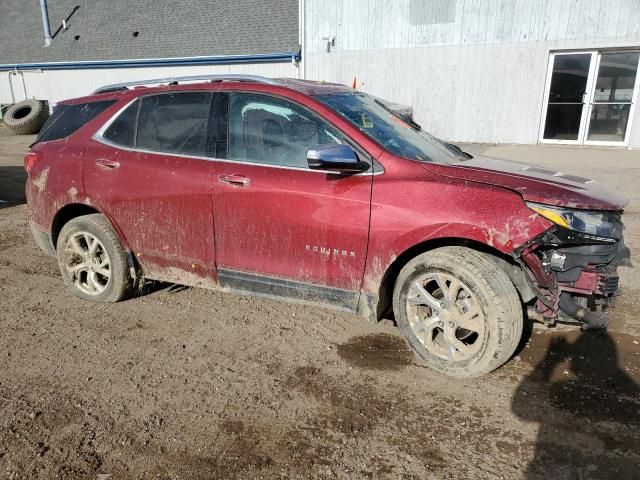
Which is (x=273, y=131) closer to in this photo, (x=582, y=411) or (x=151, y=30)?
(x=582, y=411)

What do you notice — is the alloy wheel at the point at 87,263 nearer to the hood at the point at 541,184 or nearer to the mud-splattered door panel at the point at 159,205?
the mud-splattered door panel at the point at 159,205

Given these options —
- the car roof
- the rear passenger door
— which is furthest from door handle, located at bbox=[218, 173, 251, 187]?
the car roof

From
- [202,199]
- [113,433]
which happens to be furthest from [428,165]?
[113,433]

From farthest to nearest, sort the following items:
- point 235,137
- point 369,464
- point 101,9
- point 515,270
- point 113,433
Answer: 1. point 101,9
2. point 235,137
3. point 515,270
4. point 113,433
5. point 369,464

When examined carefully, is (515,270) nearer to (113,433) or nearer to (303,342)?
(303,342)

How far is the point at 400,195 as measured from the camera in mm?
3094

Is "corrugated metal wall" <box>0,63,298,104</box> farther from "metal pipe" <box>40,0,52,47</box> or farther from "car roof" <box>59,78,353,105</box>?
"car roof" <box>59,78,353,105</box>

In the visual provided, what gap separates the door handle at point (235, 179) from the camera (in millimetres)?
3482

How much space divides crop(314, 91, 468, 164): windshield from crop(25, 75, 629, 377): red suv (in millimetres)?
19

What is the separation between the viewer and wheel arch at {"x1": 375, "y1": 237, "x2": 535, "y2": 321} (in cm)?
302

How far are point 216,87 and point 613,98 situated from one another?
13.0 meters

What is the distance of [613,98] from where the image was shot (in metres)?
13.2

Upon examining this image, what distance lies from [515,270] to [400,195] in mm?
835

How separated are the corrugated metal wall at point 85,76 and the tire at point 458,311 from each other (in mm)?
16049
